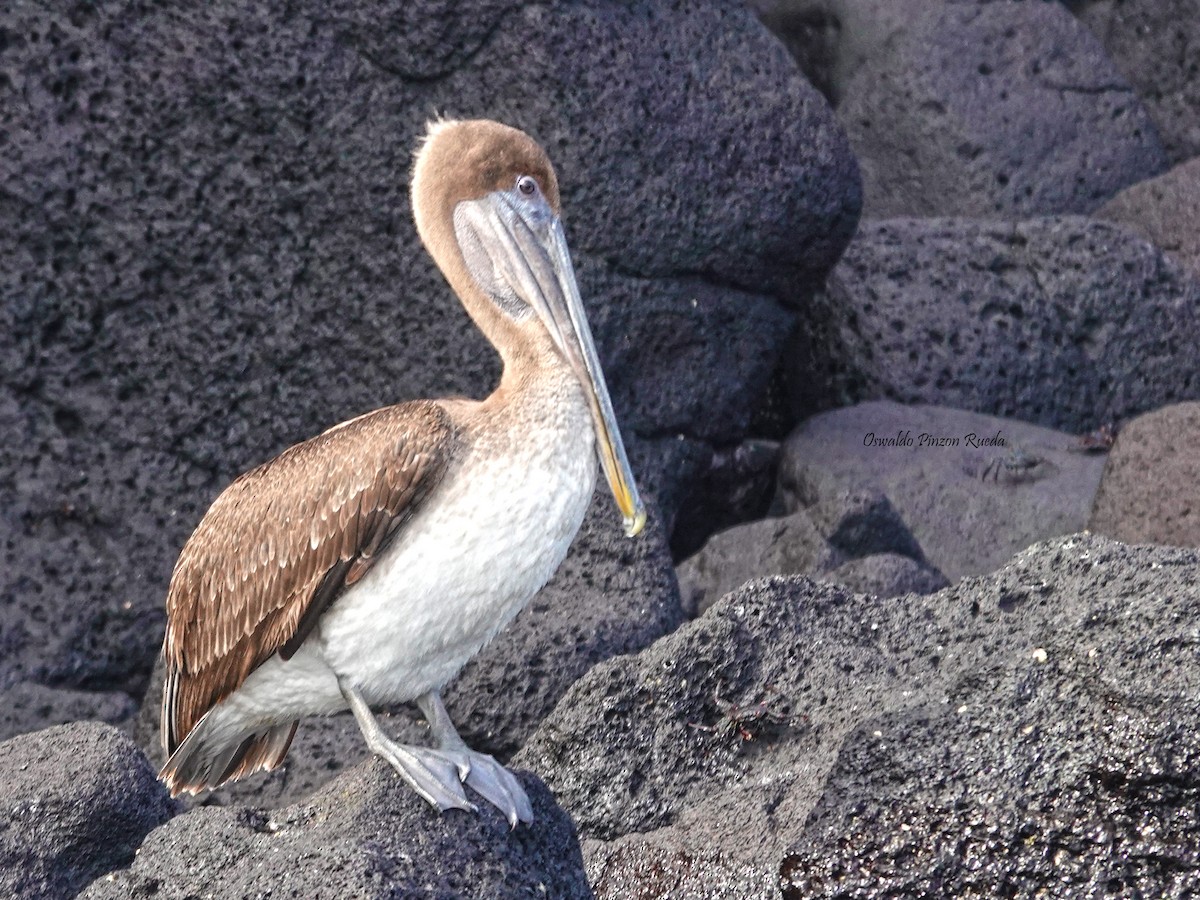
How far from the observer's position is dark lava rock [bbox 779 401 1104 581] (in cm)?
902

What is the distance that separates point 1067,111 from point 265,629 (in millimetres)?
8887

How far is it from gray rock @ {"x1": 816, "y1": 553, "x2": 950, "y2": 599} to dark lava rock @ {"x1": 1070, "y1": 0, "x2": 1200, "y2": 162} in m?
7.46

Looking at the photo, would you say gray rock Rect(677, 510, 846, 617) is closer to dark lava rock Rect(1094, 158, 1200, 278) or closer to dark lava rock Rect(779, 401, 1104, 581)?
dark lava rock Rect(779, 401, 1104, 581)

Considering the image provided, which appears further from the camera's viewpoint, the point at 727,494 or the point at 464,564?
the point at 727,494

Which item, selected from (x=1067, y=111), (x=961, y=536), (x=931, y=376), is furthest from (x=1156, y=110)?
(x=961, y=536)

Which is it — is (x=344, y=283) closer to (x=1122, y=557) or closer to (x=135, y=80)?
(x=135, y=80)

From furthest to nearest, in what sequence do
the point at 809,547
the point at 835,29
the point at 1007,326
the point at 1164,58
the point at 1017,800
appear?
the point at 1164,58 → the point at 835,29 → the point at 1007,326 → the point at 809,547 → the point at 1017,800

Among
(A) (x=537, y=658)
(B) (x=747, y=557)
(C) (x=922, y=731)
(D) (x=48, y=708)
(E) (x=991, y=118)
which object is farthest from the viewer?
(E) (x=991, y=118)

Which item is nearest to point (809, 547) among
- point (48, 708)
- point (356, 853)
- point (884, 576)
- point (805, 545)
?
point (805, 545)

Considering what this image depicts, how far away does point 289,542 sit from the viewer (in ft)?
17.8

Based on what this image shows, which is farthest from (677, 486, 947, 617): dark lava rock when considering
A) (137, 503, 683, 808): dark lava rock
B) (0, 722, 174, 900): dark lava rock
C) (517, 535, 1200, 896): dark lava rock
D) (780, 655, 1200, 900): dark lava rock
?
(0, 722, 174, 900): dark lava rock

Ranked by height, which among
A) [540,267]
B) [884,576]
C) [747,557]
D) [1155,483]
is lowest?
[1155,483]

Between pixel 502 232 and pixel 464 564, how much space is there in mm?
1202

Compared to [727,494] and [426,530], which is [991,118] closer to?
[727,494]
